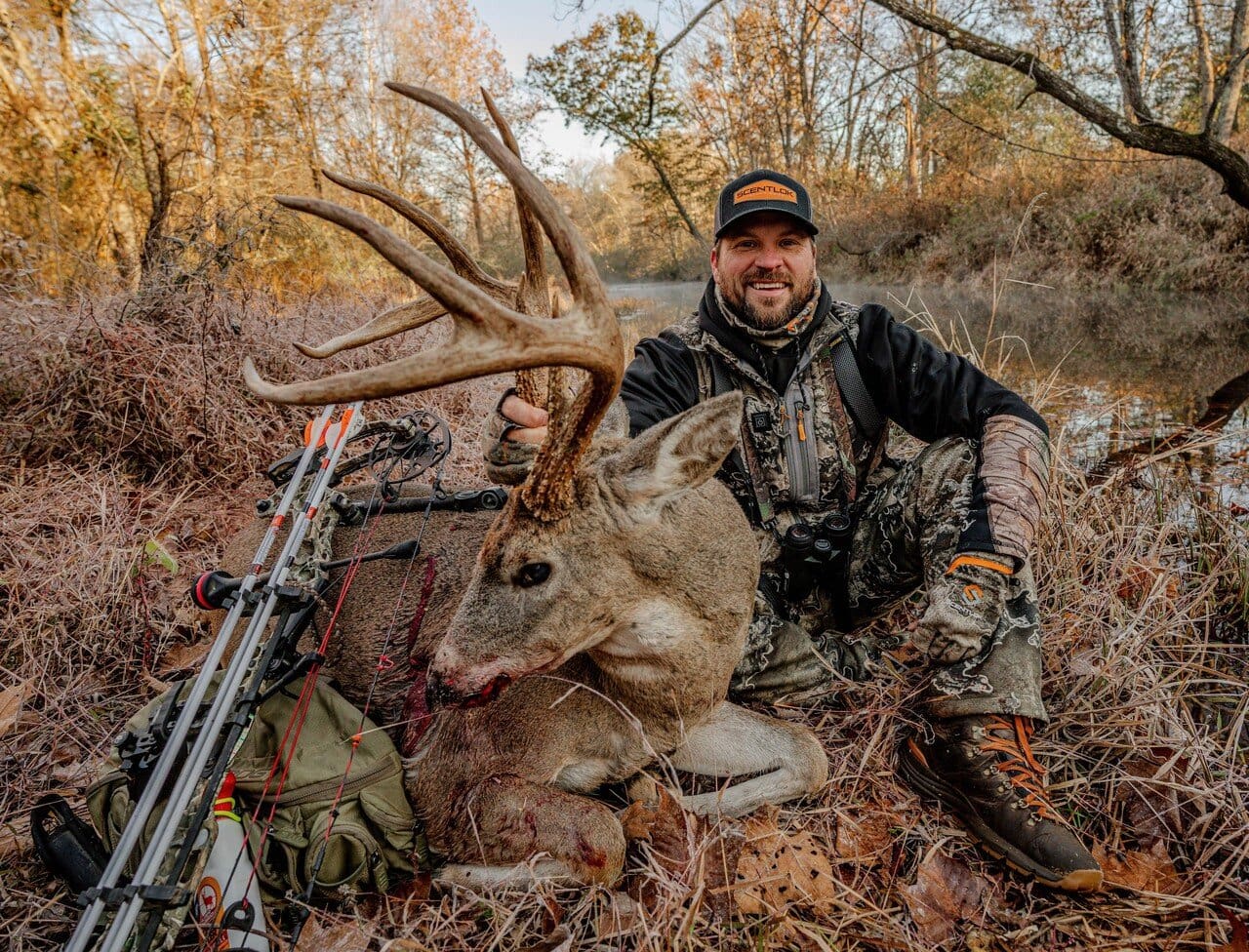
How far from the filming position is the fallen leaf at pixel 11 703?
108 inches

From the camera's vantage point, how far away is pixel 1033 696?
2.38 m

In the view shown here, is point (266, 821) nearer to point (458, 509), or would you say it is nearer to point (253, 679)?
point (253, 679)

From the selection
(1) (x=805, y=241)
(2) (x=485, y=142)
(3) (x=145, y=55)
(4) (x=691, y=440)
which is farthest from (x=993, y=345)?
(3) (x=145, y=55)

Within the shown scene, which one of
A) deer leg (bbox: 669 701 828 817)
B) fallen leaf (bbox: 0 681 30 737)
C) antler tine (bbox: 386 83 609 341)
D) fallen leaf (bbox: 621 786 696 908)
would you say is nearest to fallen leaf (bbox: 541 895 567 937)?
fallen leaf (bbox: 621 786 696 908)

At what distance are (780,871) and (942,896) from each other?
47 centimetres

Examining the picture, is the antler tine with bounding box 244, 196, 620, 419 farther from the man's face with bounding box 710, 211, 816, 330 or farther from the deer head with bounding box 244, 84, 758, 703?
the man's face with bounding box 710, 211, 816, 330

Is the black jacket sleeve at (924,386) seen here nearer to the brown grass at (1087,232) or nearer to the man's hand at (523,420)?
the man's hand at (523,420)

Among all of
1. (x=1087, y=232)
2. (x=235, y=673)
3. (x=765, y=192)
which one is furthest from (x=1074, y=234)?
(x=235, y=673)

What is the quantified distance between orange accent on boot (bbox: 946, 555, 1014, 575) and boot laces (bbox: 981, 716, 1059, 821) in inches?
19.9

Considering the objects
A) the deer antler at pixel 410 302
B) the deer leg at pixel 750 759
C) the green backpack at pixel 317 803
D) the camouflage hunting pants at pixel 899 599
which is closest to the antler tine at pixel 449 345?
the deer antler at pixel 410 302

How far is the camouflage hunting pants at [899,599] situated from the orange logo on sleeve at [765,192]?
1404 millimetres

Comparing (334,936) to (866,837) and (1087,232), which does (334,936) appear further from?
(1087,232)

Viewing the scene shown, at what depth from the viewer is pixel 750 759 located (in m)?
A: 2.55

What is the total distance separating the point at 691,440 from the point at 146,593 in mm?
3052
